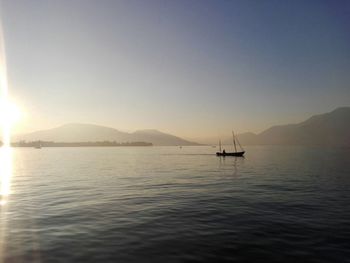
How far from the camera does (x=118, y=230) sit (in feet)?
76.0

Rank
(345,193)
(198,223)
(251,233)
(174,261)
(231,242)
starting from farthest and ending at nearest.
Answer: (345,193) → (198,223) → (251,233) → (231,242) → (174,261)

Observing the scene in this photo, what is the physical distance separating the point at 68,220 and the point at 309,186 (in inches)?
1591

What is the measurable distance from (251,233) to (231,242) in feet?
9.71

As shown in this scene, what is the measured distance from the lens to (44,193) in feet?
145

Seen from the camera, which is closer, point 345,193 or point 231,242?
A: point 231,242

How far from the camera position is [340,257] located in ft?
57.0

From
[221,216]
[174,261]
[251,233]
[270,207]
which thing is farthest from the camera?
[270,207]

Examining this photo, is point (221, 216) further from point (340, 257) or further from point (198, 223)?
point (340, 257)

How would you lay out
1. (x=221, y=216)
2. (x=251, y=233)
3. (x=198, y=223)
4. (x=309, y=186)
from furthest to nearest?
1. (x=309, y=186)
2. (x=221, y=216)
3. (x=198, y=223)
4. (x=251, y=233)

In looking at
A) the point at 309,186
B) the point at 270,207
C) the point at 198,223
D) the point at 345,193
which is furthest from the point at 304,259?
the point at 309,186

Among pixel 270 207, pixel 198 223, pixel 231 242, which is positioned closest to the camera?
pixel 231 242

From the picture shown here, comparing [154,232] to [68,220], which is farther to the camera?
[68,220]

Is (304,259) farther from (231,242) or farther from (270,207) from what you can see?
(270,207)

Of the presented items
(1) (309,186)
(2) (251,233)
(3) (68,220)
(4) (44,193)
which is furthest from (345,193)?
(4) (44,193)
